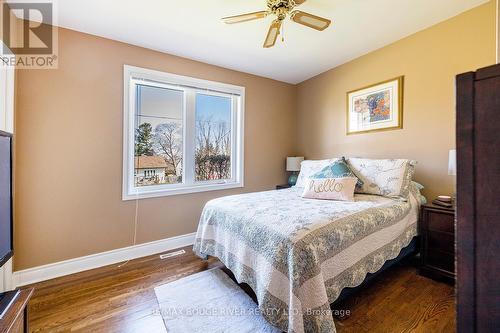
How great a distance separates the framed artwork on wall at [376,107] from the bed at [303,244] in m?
0.94

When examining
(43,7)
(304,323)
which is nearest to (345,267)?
(304,323)

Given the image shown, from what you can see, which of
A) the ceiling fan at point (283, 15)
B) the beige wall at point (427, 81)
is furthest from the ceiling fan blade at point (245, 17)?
the beige wall at point (427, 81)

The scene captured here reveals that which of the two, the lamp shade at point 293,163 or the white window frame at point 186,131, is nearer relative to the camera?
the white window frame at point 186,131

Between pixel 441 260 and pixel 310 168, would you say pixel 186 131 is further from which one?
pixel 441 260

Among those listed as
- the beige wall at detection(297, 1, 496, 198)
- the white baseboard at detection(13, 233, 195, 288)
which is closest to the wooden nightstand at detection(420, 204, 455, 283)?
the beige wall at detection(297, 1, 496, 198)

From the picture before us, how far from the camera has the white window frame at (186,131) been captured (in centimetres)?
248

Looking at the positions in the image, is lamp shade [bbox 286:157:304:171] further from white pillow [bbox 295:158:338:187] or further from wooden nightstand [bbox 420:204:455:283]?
wooden nightstand [bbox 420:204:455:283]

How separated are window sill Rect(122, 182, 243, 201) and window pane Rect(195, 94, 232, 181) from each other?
0.16 metres

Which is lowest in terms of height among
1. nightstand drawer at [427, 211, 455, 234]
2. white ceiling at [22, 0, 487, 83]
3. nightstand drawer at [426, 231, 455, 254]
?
nightstand drawer at [426, 231, 455, 254]

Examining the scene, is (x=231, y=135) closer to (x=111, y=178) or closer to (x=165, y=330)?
(x=111, y=178)

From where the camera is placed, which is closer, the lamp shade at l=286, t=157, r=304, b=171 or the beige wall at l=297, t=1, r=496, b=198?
the beige wall at l=297, t=1, r=496, b=198

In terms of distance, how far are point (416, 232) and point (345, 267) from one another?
1.21 m

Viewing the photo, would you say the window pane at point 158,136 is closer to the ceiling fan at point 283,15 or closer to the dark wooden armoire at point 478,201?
the ceiling fan at point 283,15

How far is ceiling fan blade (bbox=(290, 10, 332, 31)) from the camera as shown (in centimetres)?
166
